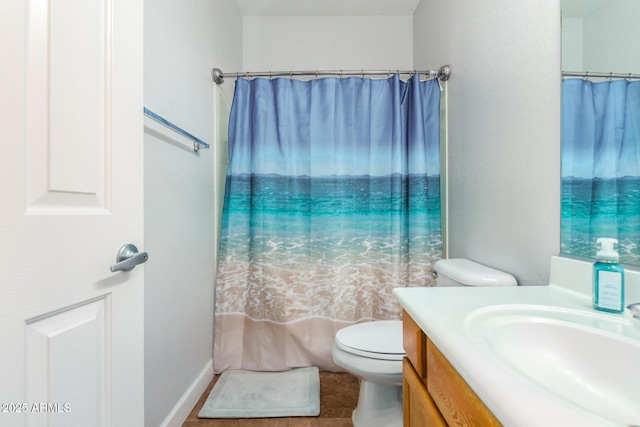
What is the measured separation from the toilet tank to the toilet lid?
1.04 ft

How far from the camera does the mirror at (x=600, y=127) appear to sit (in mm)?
663

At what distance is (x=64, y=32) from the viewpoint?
53 cm

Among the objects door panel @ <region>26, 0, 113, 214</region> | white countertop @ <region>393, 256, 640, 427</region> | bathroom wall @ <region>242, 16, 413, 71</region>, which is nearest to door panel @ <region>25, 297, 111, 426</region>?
door panel @ <region>26, 0, 113, 214</region>

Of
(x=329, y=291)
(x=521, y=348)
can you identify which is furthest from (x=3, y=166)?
(x=329, y=291)

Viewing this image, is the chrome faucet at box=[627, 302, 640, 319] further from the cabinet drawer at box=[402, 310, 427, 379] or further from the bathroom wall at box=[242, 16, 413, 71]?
the bathroom wall at box=[242, 16, 413, 71]

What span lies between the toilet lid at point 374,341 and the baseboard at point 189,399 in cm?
80

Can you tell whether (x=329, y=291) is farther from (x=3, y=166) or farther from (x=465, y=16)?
(x=465, y=16)

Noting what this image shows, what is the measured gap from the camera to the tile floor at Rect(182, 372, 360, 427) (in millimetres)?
1312

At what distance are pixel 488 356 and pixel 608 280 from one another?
0.46m

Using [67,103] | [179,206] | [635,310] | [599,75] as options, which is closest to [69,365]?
[67,103]

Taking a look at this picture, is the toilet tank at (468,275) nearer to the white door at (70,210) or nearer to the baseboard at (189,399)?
the white door at (70,210)

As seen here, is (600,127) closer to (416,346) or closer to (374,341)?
(416,346)

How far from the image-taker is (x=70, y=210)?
54 centimetres

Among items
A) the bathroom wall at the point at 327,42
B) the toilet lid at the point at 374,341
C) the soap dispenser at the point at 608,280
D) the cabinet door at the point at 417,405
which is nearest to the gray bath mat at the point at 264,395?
the toilet lid at the point at 374,341
